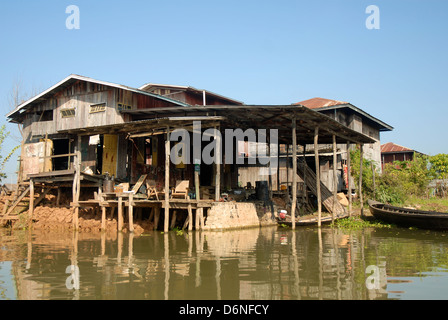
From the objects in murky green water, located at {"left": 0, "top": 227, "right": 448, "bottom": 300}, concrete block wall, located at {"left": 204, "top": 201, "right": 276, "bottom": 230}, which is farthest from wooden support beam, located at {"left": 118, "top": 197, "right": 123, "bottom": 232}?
concrete block wall, located at {"left": 204, "top": 201, "right": 276, "bottom": 230}

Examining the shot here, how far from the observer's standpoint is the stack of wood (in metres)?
17.7

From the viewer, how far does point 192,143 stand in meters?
18.9

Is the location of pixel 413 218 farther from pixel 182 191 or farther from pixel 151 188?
pixel 151 188

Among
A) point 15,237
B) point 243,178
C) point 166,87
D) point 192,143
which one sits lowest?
point 15,237

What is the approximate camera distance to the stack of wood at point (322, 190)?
1772 centimetres

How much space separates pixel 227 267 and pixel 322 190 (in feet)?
40.2

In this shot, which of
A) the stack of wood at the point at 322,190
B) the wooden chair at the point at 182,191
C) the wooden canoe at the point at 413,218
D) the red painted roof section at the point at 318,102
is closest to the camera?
the wooden canoe at the point at 413,218

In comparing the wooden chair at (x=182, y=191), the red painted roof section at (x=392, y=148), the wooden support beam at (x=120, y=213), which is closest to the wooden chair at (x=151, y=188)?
Answer: the wooden chair at (x=182, y=191)

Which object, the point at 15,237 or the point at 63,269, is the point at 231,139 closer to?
the point at 15,237

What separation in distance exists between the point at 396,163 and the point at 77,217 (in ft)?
69.8

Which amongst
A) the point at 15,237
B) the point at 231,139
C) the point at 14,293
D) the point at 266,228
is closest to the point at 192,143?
the point at 231,139

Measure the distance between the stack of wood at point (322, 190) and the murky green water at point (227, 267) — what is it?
4.51m

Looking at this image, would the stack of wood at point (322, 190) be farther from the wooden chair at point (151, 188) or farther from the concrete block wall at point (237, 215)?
the wooden chair at point (151, 188)

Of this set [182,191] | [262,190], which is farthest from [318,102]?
[182,191]
